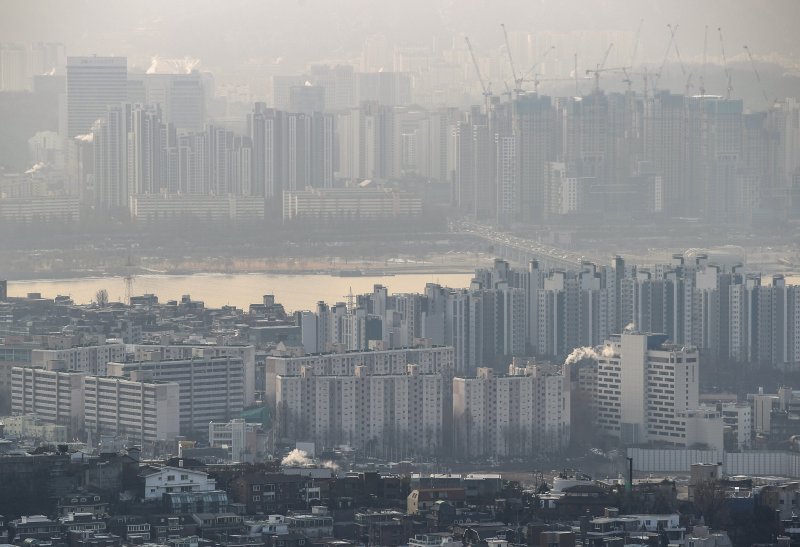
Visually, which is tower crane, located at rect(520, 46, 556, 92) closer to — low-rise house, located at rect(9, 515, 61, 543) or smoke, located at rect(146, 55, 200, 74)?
smoke, located at rect(146, 55, 200, 74)

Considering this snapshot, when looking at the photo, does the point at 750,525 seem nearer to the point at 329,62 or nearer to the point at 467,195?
the point at 467,195

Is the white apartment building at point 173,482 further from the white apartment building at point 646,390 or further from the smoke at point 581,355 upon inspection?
the smoke at point 581,355

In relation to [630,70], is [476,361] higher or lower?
lower

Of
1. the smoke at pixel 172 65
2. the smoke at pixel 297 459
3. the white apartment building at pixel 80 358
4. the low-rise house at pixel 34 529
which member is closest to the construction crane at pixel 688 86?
the smoke at pixel 172 65

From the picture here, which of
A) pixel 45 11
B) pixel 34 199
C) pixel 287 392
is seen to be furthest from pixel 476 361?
pixel 45 11

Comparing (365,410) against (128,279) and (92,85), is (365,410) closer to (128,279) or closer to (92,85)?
(128,279)

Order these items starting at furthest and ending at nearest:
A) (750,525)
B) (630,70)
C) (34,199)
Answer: (630,70)
(34,199)
(750,525)

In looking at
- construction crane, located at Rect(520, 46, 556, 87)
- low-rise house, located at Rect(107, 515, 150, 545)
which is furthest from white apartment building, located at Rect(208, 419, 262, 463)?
construction crane, located at Rect(520, 46, 556, 87)
